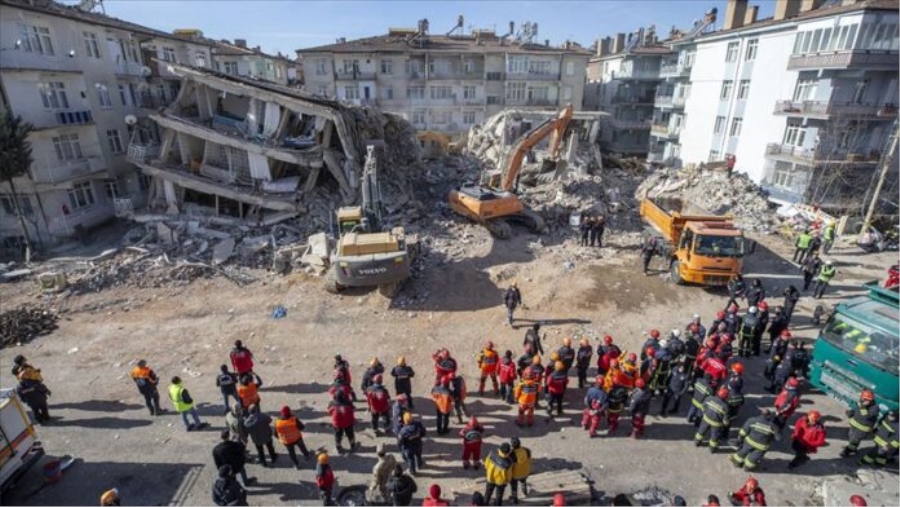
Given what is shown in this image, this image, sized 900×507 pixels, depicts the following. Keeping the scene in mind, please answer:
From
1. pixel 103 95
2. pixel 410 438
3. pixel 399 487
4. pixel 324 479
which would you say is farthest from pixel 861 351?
pixel 103 95

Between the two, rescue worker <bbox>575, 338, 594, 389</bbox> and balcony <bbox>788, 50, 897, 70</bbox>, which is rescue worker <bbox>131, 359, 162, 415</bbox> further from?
balcony <bbox>788, 50, 897, 70</bbox>

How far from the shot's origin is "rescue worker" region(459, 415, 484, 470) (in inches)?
323

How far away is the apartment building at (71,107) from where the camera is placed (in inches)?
769

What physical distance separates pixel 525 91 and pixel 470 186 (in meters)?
23.3

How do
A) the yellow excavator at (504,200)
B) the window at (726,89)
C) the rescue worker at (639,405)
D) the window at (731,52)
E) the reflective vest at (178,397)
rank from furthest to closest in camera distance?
the window at (726,89), the window at (731,52), the yellow excavator at (504,200), the reflective vest at (178,397), the rescue worker at (639,405)

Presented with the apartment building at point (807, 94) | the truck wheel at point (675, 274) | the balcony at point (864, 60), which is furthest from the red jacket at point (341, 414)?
the balcony at point (864, 60)

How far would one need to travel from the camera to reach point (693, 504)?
7.91 m

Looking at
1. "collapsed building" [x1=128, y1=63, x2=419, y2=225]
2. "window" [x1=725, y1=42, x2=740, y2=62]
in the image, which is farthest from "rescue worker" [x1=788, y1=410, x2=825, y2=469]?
"window" [x1=725, y1=42, x2=740, y2=62]

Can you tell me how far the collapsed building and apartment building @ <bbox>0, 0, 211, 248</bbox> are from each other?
2.80 meters

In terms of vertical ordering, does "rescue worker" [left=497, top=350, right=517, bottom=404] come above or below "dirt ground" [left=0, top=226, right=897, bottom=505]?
above

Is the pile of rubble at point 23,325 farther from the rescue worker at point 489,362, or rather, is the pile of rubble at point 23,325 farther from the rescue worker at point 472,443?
the rescue worker at point 472,443

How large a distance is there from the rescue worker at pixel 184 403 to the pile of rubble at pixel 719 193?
23.0 meters

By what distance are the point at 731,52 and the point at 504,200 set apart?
77.6 ft

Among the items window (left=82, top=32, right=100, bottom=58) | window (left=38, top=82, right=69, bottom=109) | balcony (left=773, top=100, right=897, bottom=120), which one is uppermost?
window (left=82, top=32, right=100, bottom=58)
